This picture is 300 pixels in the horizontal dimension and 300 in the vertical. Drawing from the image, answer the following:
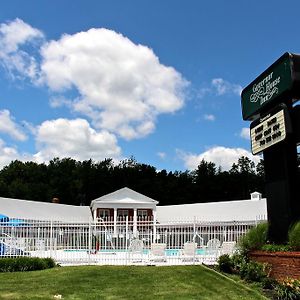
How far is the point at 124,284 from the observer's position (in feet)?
39.8

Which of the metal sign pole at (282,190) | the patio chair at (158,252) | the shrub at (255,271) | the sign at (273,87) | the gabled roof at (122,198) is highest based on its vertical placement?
the sign at (273,87)

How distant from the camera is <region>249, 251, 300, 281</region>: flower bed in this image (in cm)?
1123

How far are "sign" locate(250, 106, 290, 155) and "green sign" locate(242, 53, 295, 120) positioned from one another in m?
0.46

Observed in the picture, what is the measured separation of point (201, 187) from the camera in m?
62.0

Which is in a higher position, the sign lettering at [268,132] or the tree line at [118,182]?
the tree line at [118,182]

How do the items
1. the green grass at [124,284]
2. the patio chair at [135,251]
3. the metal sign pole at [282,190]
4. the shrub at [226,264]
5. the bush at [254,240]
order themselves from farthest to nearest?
the patio chair at [135,251] < the shrub at [226,264] < the bush at [254,240] < the metal sign pole at [282,190] < the green grass at [124,284]

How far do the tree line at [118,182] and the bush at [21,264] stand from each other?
42645 mm

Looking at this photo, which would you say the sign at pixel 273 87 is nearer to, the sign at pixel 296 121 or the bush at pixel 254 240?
the sign at pixel 296 121

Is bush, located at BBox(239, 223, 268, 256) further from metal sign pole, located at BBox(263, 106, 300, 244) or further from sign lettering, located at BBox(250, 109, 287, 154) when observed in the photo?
sign lettering, located at BBox(250, 109, 287, 154)

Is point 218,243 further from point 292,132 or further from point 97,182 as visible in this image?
point 97,182

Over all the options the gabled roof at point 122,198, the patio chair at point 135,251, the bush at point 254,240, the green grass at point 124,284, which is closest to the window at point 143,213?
the gabled roof at point 122,198

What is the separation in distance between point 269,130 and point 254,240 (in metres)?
3.34

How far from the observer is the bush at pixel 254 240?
44.7 ft

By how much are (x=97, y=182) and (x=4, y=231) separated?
43256 mm
